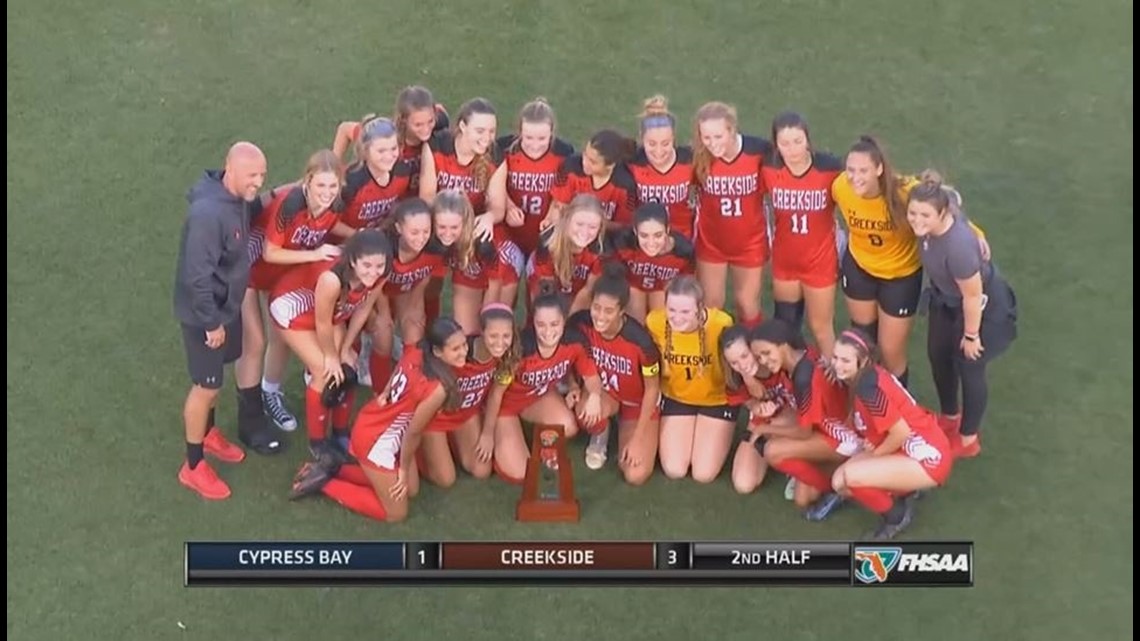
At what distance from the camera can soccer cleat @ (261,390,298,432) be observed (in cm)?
627

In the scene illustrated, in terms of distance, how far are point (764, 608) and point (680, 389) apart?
40.9 inches

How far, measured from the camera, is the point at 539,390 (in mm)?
5914

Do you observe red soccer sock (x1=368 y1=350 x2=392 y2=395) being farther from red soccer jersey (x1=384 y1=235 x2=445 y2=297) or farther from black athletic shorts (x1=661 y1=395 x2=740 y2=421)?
black athletic shorts (x1=661 y1=395 x2=740 y2=421)

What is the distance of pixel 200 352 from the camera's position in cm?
564

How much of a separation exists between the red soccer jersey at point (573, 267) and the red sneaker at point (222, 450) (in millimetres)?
1491

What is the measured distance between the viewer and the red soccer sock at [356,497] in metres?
5.79

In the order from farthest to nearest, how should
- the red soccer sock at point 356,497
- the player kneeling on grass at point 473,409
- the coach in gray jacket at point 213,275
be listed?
the red soccer sock at point 356,497 → the player kneeling on grass at point 473,409 → the coach in gray jacket at point 213,275

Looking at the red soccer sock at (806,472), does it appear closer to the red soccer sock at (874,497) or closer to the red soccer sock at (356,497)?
the red soccer sock at (874,497)

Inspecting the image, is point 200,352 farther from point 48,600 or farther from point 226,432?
point 48,600

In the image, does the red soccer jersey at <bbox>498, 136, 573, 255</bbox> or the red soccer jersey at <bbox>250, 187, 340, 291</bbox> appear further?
the red soccer jersey at <bbox>498, 136, 573, 255</bbox>

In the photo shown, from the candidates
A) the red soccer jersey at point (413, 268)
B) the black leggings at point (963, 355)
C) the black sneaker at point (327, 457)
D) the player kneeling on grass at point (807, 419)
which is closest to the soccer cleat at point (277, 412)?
the black sneaker at point (327, 457)

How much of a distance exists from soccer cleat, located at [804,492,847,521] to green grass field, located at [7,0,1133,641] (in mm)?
66

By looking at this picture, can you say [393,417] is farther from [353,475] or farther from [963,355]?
[963,355]

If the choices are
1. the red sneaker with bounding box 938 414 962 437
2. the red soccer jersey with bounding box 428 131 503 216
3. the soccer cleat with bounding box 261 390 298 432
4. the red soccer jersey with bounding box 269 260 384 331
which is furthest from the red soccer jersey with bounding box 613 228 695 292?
the soccer cleat with bounding box 261 390 298 432
